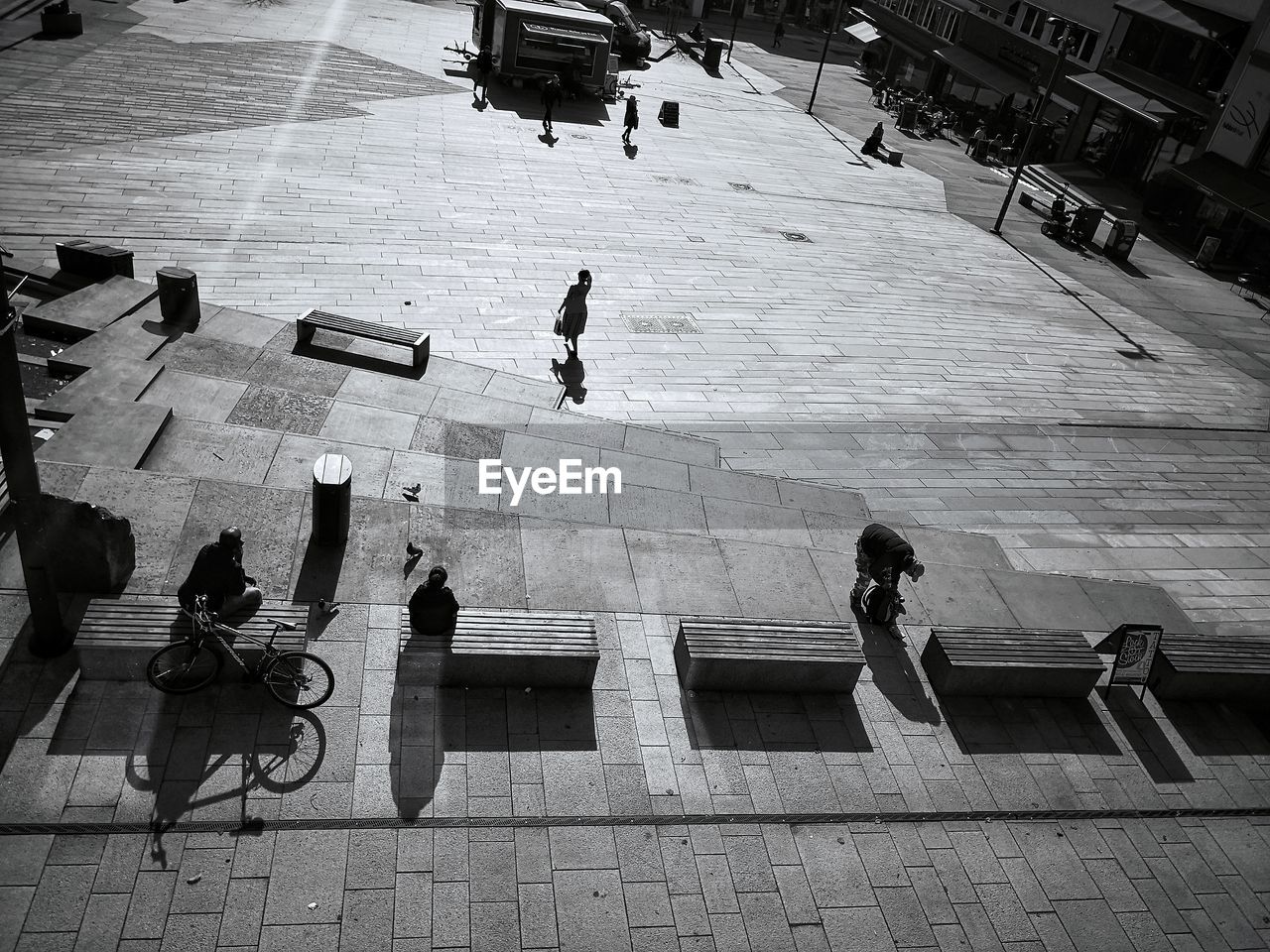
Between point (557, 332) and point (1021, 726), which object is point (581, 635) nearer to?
point (1021, 726)

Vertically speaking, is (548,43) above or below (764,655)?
above

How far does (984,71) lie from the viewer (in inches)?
1783

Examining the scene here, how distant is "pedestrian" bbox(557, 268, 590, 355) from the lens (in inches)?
661

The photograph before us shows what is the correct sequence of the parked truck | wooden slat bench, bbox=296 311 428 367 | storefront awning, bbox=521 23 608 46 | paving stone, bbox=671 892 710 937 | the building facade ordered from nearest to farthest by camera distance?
paving stone, bbox=671 892 710 937, wooden slat bench, bbox=296 311 428 367, the building facade, storefront awning, bbox=521 23 608 46, the parked truck

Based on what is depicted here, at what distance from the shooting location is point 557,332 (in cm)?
1728

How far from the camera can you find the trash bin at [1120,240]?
1165 inches

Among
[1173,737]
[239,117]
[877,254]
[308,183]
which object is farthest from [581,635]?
[239,117]

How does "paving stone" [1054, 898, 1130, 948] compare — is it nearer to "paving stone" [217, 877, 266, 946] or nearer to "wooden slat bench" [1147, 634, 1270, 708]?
"wooden slat bench" [1147, 634, 1270, 708]

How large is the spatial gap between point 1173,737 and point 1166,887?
2.28 m

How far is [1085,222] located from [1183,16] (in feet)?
32.2

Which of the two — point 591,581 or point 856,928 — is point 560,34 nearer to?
point 591,581

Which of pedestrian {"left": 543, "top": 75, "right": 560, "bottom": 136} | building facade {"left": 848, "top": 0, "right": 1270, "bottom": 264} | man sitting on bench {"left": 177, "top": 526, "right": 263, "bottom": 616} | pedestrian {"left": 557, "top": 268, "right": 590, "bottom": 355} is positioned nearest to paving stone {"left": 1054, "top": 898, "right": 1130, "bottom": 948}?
man sitting on bench {"left": 177, "top": 526, "right": 263, "bottom": 616}

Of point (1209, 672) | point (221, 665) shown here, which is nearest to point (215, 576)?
point (221, 665)

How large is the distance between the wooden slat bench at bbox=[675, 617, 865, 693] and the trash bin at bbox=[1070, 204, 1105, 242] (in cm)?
2630
